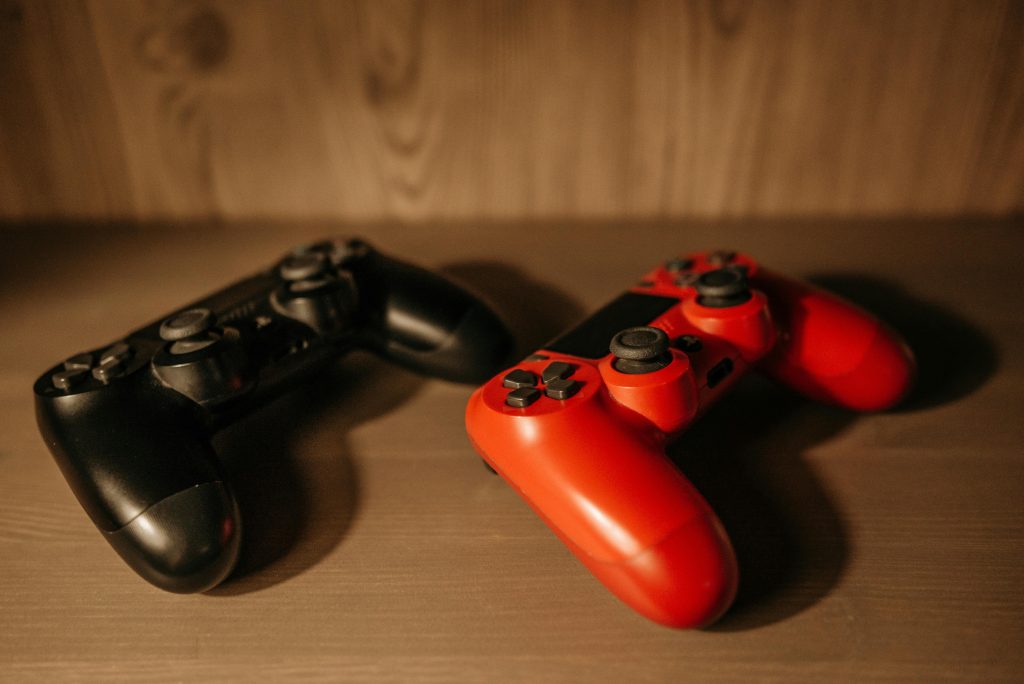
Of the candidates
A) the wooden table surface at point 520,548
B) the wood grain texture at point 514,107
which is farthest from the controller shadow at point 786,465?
the wood grain texture at point 514,107

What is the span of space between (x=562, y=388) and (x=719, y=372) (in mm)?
98

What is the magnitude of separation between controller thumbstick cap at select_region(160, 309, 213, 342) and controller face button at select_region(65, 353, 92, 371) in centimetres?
4

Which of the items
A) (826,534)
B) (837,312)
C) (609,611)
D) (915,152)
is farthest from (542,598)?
(915,152)

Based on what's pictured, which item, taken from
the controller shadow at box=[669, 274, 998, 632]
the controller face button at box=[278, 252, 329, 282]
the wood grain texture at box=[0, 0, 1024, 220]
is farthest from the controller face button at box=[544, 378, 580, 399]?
the wood grain texture at box=[0, 0, 1024, 220]

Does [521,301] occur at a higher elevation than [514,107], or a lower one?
lower

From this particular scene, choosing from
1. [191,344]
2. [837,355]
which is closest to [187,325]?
[191,344]

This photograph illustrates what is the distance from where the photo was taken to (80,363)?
40 cm

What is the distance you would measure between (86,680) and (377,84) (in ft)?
1.84

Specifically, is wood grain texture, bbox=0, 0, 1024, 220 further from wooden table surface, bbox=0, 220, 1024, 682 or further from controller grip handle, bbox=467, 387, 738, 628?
controller grip handle, bbox=467, 387, 738, 628

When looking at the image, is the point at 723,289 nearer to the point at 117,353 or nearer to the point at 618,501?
the point at 618,501

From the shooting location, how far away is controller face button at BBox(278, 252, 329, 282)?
1.55ft

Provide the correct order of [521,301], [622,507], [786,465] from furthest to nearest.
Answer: [521,301] < [786,465] < [622,507]

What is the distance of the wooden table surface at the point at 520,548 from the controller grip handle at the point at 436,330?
2 cm

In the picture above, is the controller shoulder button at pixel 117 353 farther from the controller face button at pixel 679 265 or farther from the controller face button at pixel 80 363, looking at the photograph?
the controller face button at pixel 679 265
